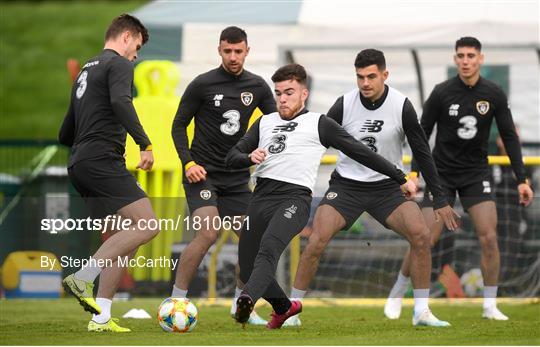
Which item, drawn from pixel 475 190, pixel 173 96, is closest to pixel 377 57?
pixel 475 190

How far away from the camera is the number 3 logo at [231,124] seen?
11719 millimetres

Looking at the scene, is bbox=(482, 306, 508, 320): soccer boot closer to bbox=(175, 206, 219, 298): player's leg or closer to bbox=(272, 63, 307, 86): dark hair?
bbox=(175, 206, 219, 298): player's leg

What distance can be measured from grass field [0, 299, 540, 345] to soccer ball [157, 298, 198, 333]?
0.09 m

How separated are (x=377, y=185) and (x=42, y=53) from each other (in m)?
29.4

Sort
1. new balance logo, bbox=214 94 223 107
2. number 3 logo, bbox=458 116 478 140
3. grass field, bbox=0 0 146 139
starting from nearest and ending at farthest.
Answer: new balance logo, bbox=214 94 223 107 < number 3 logo, bbox=458 116 478 140 < grass field, bbox=0 0 146 139

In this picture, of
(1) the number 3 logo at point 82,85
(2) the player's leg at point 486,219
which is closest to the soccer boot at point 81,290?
(1) the number 3 logo at point 82,85

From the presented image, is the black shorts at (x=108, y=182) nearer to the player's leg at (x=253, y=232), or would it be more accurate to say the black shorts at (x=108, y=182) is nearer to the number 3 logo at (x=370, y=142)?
the player's leg at (x=253, y=232)

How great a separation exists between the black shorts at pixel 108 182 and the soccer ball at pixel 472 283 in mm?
5554

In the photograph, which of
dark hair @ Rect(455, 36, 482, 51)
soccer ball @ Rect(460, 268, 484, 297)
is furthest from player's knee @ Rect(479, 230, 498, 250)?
soccer ball @ Rect(460, 268, 484, 297)

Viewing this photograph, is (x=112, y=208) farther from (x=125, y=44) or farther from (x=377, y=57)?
(x=377, y=57)

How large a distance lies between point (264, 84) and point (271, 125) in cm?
112

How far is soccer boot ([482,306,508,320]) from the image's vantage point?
41.1 ft

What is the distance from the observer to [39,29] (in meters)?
41.7

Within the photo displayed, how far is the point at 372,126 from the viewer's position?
1143 centimetres
